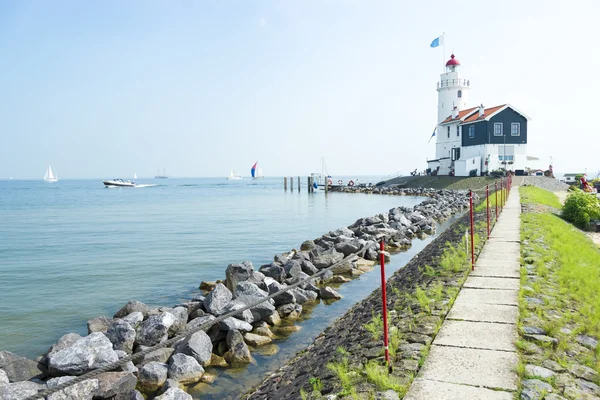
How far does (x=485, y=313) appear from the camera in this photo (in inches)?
239

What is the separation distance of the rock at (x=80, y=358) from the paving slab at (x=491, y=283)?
230 inches

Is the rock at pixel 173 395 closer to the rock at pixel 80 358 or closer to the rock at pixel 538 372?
the rock at pixel 80 358

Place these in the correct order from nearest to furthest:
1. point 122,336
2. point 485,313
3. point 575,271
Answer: point 485,313
point 122,336
point 575,271

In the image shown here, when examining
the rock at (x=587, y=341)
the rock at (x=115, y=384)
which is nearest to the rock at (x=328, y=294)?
the rock at (x=115, y=384)

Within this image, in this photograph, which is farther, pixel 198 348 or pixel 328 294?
pixel 328 294

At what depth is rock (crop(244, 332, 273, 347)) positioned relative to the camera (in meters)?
8.31

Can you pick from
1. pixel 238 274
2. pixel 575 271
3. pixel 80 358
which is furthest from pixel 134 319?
pixel 575 271

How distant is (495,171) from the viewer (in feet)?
158

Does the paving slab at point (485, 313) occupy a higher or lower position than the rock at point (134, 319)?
higher

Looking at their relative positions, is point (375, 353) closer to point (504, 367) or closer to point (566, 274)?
point (504, 367)

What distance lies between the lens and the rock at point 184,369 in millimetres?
6820

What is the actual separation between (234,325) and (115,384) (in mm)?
2554

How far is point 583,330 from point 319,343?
4097mm

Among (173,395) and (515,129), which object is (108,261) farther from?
(515,129)
